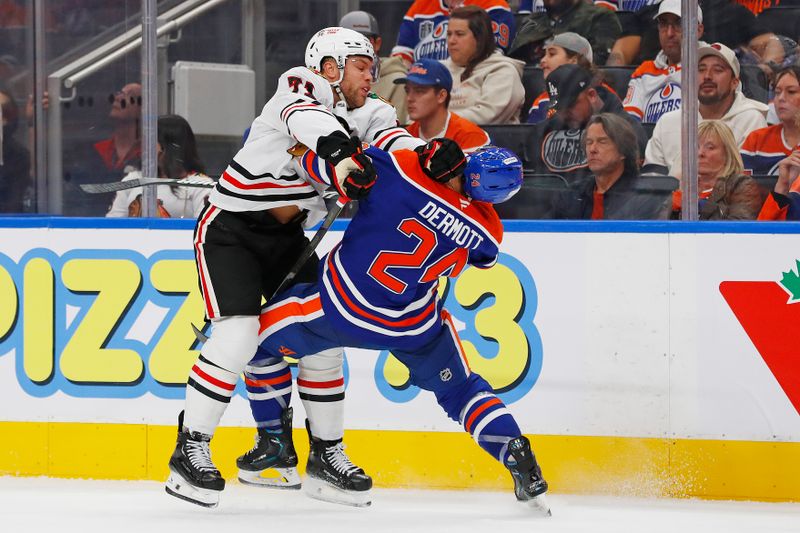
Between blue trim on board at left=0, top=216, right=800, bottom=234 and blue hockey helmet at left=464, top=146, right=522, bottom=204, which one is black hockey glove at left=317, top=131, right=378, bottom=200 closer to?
blue hockey helmet at left=464, top=146, right=522, bottom=204

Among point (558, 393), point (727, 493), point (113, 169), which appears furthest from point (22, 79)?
point (727, 493)

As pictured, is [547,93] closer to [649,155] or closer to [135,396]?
[649,155]

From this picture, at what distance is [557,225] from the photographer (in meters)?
3.84

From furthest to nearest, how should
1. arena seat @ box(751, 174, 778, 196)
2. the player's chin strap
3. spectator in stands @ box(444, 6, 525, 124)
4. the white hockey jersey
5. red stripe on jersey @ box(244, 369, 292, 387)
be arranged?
spectator in stands @ box(444, 6, 525, 124) → arena seat @ box(751, 174, 778, 196) → red stripe on jersey @ box(244, 369, 292, 387) → the player's chin strap → the white hockey jersey

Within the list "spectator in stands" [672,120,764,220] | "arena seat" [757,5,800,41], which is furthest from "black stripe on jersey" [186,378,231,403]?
"arena seat" [757,5,800,41]

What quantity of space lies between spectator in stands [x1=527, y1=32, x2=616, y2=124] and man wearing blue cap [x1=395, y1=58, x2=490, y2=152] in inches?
7.3

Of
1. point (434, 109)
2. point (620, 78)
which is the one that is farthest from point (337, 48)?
point (620, 78)

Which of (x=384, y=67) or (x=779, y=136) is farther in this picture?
(x=384, y=67)

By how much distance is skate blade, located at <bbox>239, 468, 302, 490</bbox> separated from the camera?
140 inches

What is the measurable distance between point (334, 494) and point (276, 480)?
184 mm

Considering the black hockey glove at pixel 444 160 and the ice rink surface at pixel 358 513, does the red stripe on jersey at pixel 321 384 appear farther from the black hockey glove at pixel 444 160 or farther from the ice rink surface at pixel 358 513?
the black hockey glove at pixel 444 160

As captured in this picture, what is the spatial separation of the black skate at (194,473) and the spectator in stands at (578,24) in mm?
1732

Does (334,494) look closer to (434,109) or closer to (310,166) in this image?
(310,166)

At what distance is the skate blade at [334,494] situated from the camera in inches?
138
